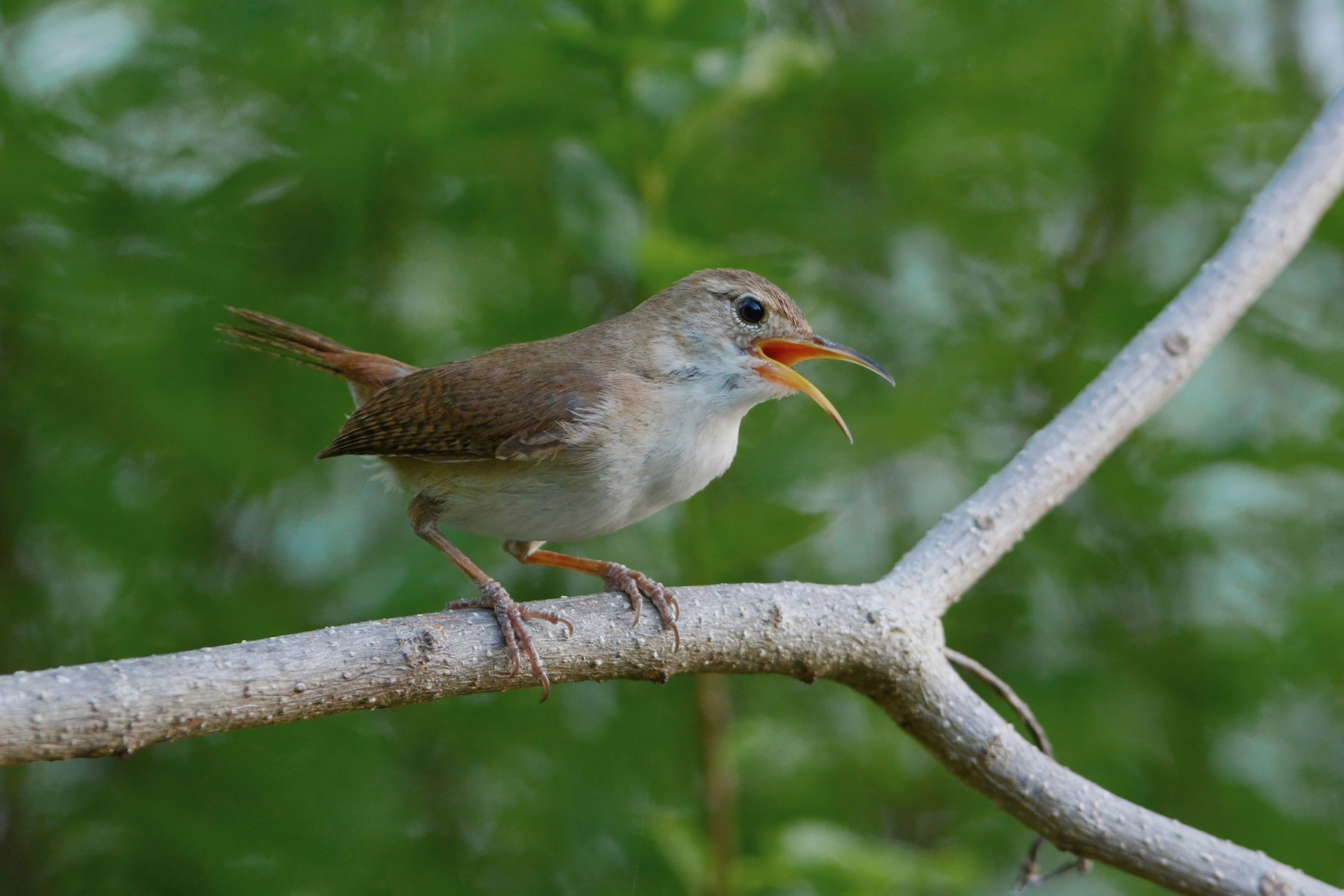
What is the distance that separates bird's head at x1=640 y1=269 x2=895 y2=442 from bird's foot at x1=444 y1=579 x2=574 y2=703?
941 millimetres

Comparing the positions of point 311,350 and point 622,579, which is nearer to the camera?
point 622,579

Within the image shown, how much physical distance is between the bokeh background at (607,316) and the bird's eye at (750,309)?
0.83 ft

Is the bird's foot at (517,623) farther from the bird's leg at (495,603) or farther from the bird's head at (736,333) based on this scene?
the bird's head at (736,333)

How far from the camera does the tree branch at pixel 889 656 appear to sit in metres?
2.09

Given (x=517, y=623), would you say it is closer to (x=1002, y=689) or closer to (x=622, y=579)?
(x=622, y=579)

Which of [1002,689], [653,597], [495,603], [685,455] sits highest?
[1002,689]

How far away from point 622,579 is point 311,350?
141 centimetres

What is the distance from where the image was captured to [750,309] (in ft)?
12.1

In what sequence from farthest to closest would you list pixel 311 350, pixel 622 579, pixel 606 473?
pixel 311 350 < pixel 606 473 < pixel 622 579

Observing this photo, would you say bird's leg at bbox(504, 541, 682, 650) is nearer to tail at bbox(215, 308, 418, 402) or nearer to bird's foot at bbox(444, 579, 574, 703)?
bird's foot at bbox(444, 579, 574, 703)

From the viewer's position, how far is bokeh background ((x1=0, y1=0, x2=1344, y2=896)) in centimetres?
379

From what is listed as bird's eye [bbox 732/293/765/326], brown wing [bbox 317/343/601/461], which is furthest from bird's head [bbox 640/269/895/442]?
brown wing [bbox 317/343/601/461]

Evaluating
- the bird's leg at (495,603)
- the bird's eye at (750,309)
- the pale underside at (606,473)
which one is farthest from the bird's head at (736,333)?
the bird's leg at (495,603)

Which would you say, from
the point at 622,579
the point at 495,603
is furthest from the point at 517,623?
the point at 622,579
